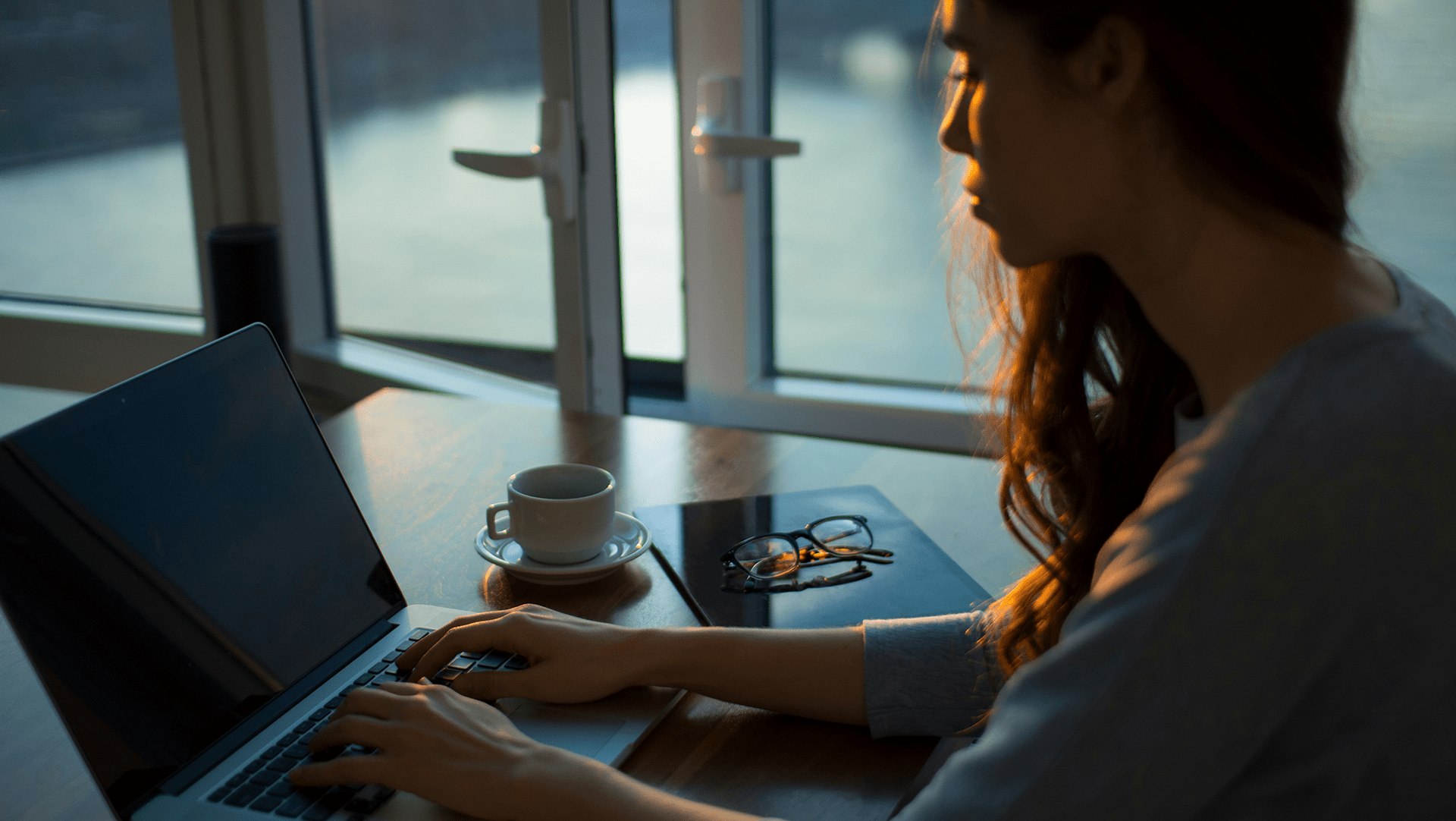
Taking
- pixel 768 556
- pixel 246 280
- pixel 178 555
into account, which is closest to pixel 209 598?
pixel 178 555

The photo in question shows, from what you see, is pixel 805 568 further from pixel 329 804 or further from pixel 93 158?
pixel 93 158

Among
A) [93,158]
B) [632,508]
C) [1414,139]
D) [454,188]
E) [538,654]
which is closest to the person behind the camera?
[538,654]

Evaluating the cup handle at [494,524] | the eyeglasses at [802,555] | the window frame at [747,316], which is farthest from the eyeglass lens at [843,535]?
the window frame at [747,316]

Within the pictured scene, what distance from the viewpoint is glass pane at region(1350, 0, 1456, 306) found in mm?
1748

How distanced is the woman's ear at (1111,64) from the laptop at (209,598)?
0.47 m

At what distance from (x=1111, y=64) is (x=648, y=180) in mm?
1824

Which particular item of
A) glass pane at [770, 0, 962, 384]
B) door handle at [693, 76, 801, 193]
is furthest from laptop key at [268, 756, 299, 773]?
glass pane at [770, 0, 962, 384]

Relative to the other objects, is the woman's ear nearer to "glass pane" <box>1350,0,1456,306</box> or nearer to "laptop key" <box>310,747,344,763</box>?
"laptop key" <box>310,747,344,763</box>

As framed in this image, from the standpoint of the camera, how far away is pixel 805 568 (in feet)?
3.26

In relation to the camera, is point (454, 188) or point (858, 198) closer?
point (858, 198)

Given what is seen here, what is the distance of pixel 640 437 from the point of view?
1.30 m

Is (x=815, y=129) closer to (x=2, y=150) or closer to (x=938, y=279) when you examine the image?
(x=938, y=279)

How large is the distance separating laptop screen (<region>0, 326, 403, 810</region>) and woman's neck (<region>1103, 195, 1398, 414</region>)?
570mm

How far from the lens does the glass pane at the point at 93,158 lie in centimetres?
271
